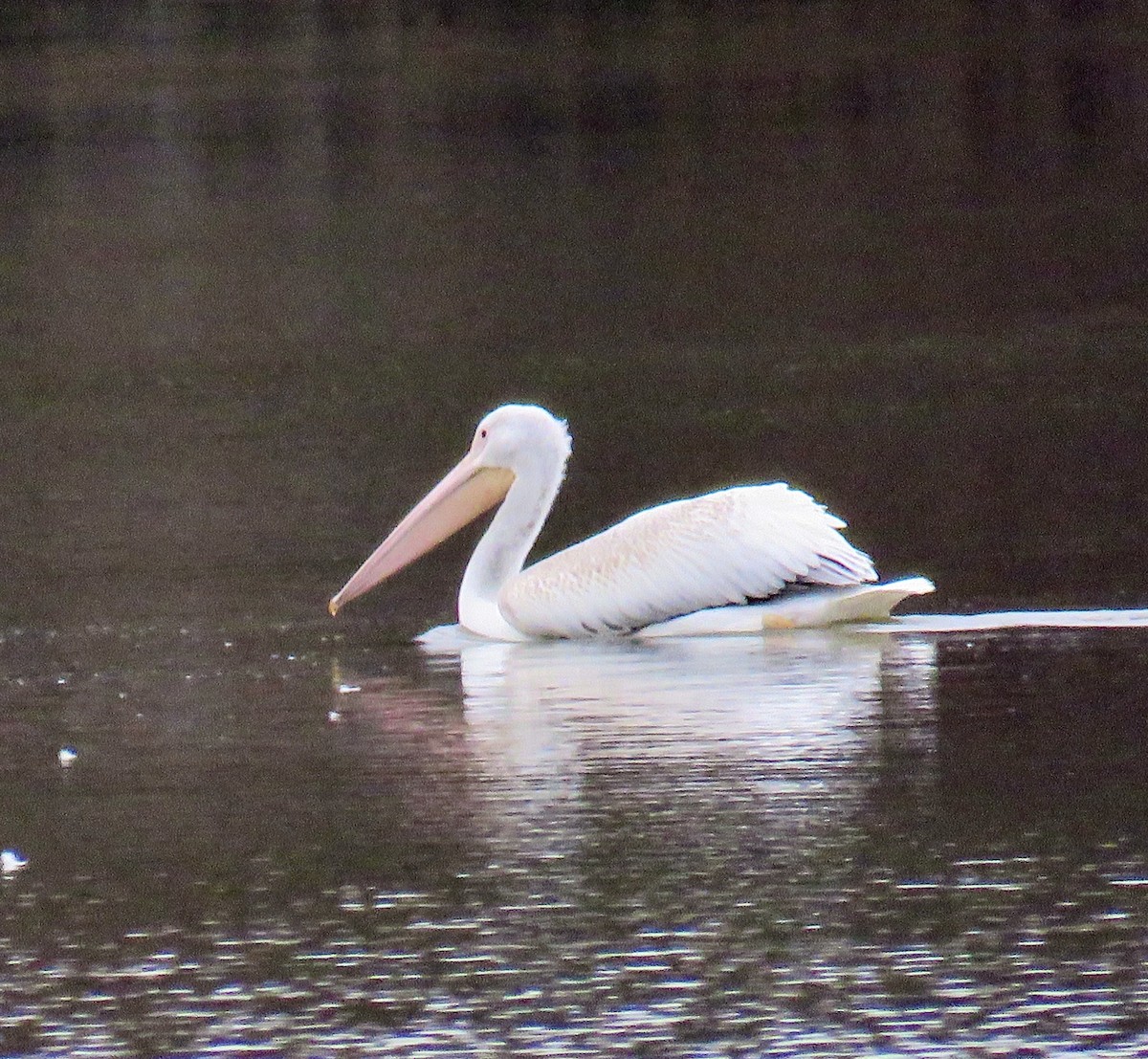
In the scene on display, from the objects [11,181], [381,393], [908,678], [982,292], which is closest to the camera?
[908,678]

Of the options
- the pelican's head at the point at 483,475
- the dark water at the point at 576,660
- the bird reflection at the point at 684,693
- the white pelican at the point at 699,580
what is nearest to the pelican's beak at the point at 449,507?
the pelican's head at the point at 483,475

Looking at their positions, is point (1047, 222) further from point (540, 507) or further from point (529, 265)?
point (540, 507)

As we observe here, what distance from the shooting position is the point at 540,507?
8.37 m

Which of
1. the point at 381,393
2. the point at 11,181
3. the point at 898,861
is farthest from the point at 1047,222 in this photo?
the point at 898,861

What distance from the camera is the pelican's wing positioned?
766 centimetres

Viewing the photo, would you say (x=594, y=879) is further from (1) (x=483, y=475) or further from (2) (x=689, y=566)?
(1) (x=483, y=475)

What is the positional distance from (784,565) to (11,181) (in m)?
20.7

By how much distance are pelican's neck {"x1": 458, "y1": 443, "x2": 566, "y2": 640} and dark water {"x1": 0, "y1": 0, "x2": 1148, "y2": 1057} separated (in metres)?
0.26

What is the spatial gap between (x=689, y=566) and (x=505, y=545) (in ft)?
2.30

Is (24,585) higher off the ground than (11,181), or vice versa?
(11,181)

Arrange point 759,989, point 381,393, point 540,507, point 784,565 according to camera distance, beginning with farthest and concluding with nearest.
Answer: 1. point 381,393
2. point 540,507
3. point 784,565
4. point 759,989

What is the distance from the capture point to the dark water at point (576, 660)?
4840mm

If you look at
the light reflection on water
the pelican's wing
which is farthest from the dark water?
the pelican's wing

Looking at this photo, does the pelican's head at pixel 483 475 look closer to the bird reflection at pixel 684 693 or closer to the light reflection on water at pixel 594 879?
the bird reflection at pixel 684 693
